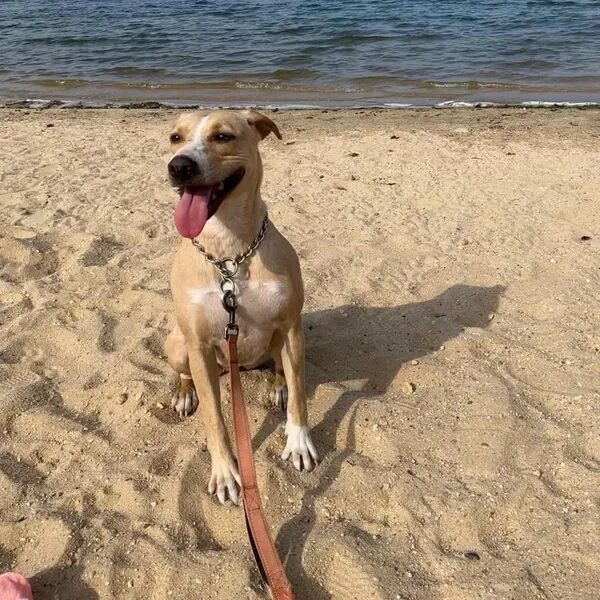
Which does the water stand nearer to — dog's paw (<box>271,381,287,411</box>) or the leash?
dog's paw (<box>271,381,287,411</box>)

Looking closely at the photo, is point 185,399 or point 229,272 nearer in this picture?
point 229,272

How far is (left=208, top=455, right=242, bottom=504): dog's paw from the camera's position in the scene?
3.39m

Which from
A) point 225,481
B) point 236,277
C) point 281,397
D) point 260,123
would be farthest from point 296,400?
point 260,123

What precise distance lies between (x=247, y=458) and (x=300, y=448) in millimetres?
→ 660

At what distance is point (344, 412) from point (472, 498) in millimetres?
972

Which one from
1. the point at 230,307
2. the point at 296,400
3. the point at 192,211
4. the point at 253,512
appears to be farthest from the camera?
the point at 296,400

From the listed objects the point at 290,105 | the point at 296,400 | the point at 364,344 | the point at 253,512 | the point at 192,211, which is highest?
the point at 192,211

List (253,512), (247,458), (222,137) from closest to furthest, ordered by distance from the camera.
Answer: (253,512), (247,458), (222,137)

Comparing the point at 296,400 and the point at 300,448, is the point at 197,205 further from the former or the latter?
the point at 300,448

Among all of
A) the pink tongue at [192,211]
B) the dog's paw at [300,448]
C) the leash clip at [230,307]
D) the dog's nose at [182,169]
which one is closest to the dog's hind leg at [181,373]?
the leash clip at [230,307]

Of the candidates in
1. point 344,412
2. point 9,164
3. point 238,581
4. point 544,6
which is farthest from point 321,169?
point 544,6

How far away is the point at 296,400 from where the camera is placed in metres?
3.69

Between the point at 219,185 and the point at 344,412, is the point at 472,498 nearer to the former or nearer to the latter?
the point at 344,412

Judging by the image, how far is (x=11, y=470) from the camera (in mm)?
3545
